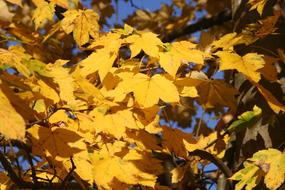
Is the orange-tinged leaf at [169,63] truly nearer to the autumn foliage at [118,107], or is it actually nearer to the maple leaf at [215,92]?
the autumn foliage at [118,107]

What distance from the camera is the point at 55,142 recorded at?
1.19m

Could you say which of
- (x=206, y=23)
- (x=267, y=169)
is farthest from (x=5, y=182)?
(x=206, y=23)

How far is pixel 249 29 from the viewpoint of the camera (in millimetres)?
1544

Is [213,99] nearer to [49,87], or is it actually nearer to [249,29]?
[249,29]

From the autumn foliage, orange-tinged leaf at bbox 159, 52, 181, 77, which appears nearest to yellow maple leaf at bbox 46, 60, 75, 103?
the autumn foliage

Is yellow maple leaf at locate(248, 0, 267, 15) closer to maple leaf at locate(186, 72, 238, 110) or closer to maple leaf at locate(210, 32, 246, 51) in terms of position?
maple leaf at locate(210, 32, 246, 51)

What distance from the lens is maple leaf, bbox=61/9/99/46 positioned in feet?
5.50

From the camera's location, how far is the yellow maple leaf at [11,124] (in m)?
0.85

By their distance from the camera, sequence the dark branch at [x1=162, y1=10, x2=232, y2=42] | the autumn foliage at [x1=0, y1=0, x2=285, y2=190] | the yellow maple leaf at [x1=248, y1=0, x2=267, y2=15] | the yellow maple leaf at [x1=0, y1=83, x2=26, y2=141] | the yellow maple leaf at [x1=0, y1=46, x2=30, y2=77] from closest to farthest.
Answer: the yellow maple leaf at [x1=0, y1=83, x2=26, y2=141] < the yellow maple leaf at [x1=0, y1=46, x2=30, y2=77] < the autumn foliage at [x1=0, y1=0, x2=285, y2=190] < the yellow maple leaf at [x1=248, y1=0, x2=267, y2=15] < the dark branch at [x1=162, y1=10, x2=232, y2=42]

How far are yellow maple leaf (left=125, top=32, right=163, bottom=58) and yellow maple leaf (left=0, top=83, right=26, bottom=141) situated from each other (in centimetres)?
50

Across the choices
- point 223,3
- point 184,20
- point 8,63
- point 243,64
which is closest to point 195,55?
point 243,64

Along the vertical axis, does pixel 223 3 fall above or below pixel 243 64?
above

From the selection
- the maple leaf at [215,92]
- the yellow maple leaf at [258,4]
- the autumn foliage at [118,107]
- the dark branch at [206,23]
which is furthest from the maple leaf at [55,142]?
the dark branch at [206,23]

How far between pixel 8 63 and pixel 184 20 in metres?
2.89
